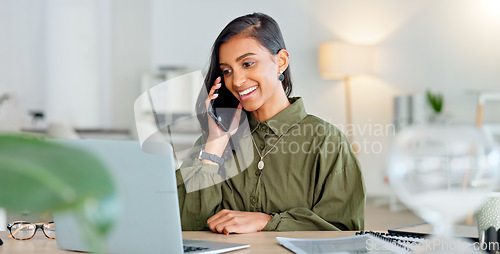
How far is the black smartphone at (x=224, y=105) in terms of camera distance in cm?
171

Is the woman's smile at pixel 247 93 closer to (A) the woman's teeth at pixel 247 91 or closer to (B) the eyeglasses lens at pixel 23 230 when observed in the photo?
(A) the woman's teeth at pixel 247 91

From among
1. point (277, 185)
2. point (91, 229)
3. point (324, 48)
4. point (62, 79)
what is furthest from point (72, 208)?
point (62, 79)

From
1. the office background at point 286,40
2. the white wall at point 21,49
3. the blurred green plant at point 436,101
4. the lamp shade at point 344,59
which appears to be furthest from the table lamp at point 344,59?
the white wall at point 21,49

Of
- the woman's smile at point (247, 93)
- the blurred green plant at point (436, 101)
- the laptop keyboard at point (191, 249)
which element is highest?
the blurred green plant at point (436, 101)

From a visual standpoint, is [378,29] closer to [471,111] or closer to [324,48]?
[324,48]

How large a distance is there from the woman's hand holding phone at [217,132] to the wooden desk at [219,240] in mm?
343

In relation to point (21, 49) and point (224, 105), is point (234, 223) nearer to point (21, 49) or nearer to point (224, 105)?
point (224, 105)

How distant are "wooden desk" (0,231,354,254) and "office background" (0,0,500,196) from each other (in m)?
4.60

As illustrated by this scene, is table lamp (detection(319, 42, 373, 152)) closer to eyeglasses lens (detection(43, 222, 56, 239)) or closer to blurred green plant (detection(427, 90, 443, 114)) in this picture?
blurred green plant (detection(427, 90, 443, 114))

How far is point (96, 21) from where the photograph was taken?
689cm

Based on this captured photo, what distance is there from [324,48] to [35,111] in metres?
3.50

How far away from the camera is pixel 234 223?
51.7 inches

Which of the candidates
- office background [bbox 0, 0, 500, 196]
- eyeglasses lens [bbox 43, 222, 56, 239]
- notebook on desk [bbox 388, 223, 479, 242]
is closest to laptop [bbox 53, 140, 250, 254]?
eyeglasses lens [bbox 43, 222, 56, 239]

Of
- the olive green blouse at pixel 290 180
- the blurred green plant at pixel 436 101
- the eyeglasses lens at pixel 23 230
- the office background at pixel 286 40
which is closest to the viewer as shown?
the eyeglasses lens at pixel 23 230
